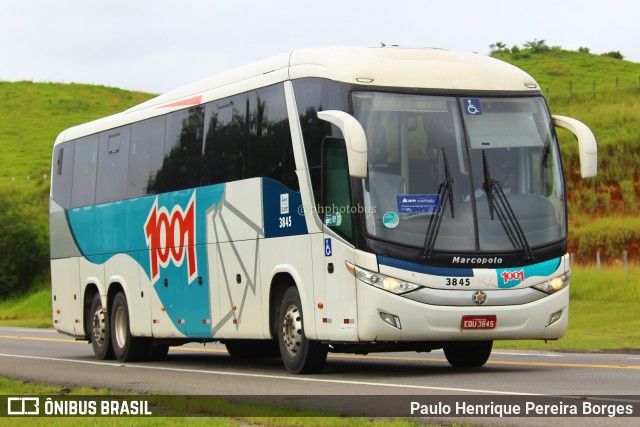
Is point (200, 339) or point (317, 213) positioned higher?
point (317, 213)

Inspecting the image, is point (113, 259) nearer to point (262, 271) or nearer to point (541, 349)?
point (262, 271)

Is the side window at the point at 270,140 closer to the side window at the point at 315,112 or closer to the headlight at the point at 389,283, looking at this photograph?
the side window at the point at 315,112

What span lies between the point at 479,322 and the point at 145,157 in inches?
338

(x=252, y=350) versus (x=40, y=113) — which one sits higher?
(x=40, y=113)

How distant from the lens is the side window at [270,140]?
18.2 metres

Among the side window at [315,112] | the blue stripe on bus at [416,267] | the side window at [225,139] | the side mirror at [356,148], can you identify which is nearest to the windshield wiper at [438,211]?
the blue stripe on bus at [416,267]

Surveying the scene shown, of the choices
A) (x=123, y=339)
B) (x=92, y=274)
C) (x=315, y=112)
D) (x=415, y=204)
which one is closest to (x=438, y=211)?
(x=415, y=204)

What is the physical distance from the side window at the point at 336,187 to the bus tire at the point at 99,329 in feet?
28.5

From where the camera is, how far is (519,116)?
17.7 meters

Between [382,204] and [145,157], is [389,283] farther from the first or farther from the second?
[145,157]

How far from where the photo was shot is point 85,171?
25.9 m

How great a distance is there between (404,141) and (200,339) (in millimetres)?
6223

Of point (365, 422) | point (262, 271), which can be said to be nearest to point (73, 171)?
point (262, 271)

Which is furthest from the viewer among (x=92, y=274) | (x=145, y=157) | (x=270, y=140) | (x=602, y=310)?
(x=602, y=310)
